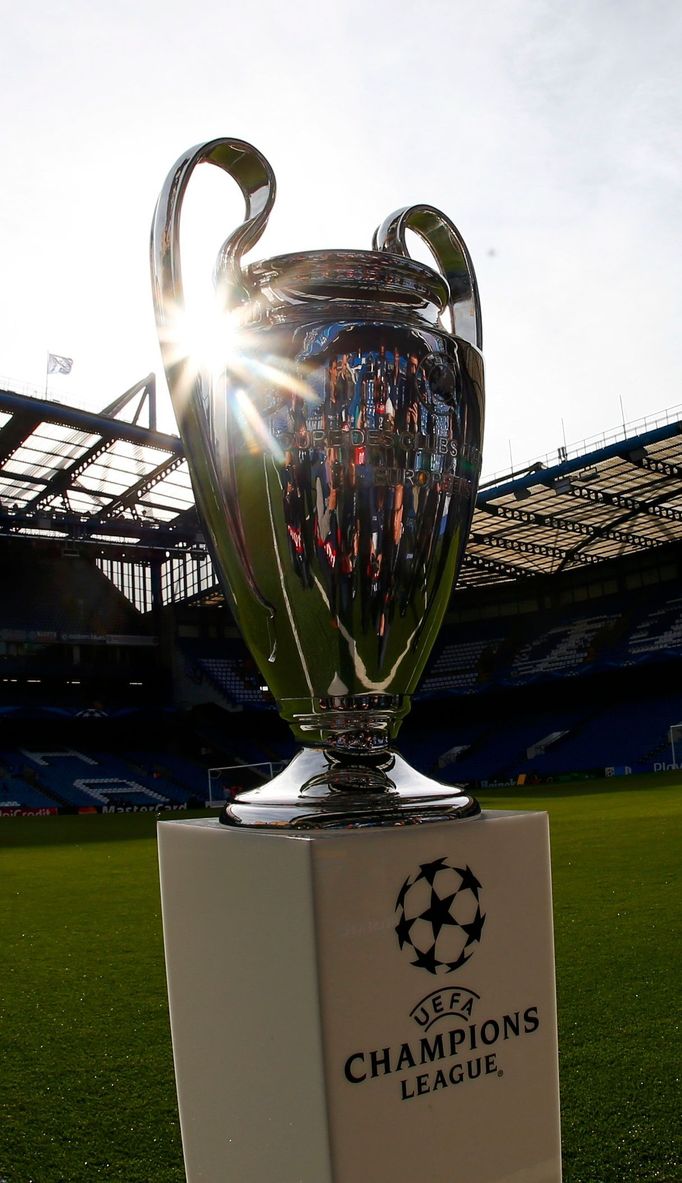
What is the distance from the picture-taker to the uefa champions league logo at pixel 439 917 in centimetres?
106

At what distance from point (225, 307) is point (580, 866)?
6073 mm

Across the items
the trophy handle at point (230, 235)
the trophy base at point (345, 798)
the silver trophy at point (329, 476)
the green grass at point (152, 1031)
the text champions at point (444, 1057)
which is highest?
the trophy handle at point (230, 235)

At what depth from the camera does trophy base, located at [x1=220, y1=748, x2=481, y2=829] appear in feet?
3.57

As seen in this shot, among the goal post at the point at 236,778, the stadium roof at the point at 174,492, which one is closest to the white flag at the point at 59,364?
the stadium roof at the point at 174,492

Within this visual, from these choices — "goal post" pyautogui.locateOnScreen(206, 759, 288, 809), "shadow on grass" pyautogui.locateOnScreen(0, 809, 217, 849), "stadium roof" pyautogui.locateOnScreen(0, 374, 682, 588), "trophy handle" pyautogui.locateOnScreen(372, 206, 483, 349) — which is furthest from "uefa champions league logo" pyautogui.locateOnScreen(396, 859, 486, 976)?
"goal post" pyautogui.locateOnScreen(206, 759, 288, 809)

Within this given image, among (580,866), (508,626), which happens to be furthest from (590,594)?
(580,866)

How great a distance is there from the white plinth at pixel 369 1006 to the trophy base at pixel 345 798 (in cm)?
3

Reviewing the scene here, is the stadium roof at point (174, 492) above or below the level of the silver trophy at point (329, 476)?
above

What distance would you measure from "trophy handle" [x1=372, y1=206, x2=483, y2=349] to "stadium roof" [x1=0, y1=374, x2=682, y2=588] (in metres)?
18.2

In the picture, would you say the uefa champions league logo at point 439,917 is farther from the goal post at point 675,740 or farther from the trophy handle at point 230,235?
the goal post at point 675,740

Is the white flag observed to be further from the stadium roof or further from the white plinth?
the white plinth

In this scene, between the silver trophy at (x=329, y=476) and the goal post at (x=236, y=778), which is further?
the goal post at (x=236, y=778)

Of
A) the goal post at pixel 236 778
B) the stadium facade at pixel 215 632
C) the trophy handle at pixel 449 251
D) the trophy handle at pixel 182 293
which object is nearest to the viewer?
the trophy handle at pixel 182 293

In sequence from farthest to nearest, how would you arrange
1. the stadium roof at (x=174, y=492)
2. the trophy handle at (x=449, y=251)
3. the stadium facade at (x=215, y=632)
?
the stadium facade at (x=215, y=632), the stadium roof at (x=174, y=492), the trophy handle at (x=449, y=251)
